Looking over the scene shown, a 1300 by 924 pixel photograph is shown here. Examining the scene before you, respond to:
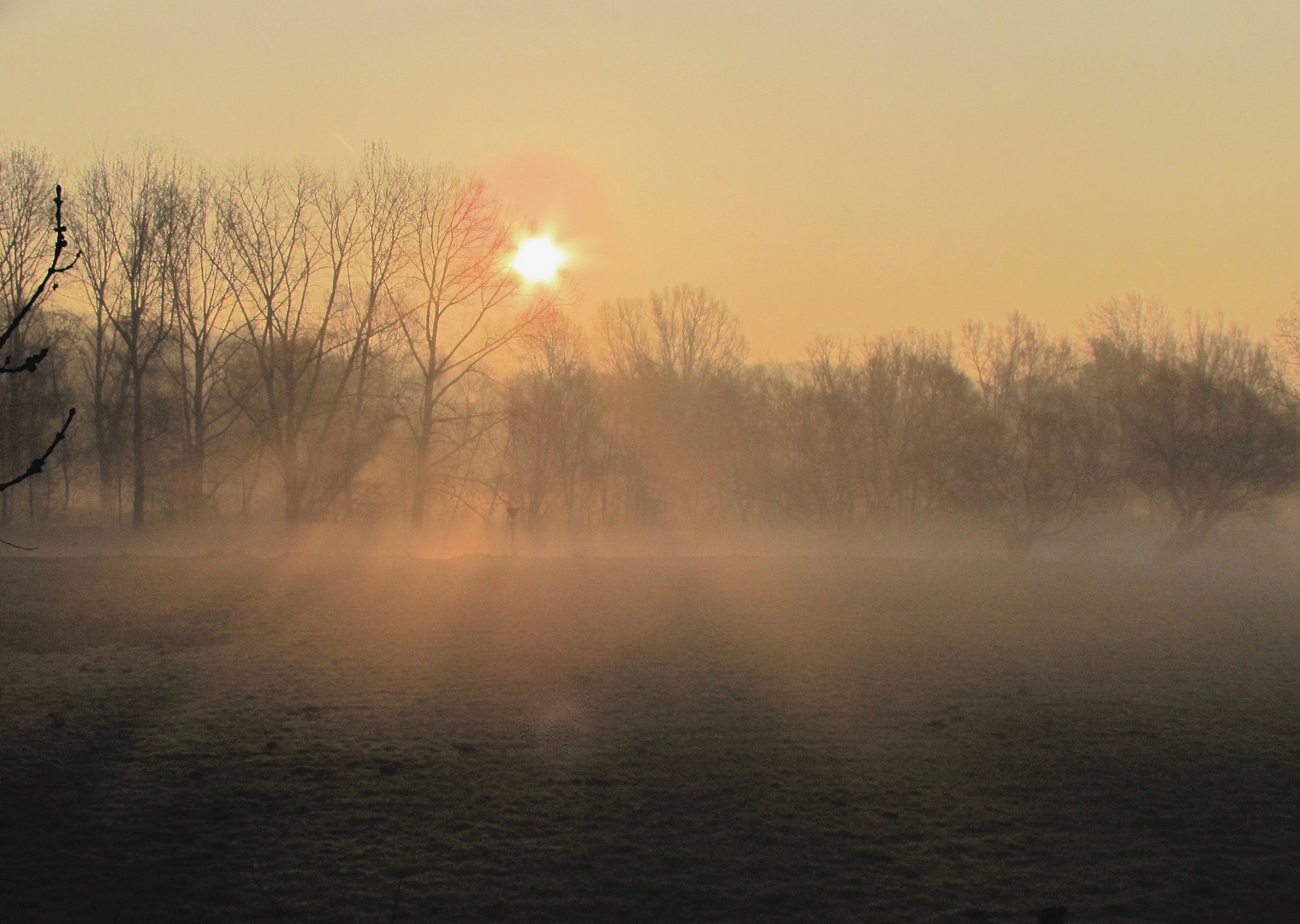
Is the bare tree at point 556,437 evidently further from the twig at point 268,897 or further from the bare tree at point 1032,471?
the twig at point 268,897

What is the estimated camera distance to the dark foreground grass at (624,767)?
21.7ft

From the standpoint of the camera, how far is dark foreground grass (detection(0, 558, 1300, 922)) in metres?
6.62

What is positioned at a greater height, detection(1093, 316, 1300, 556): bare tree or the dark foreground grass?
detection(1093, 316, 1300, 556): bare tree

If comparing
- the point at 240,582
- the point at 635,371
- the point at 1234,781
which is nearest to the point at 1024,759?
the point at 1234,781

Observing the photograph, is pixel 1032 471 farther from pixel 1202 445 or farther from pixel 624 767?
pixel 624 767

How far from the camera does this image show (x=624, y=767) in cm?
947

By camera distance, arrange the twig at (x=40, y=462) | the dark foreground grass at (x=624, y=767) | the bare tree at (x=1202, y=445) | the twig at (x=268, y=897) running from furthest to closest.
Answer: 1. the bare tree at (x=1202, y=445)
2. the dark foreground grass at (x=624, y=767)
3. the twig at (x=268, y=897)
4. the twig at (x=40, y=462)

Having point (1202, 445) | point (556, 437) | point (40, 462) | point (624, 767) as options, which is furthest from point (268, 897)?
point (556, 437)

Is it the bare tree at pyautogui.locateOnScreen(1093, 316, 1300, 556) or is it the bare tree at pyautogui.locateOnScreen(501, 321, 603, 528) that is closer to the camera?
the bare tree at pyautogui.locateOnScreen(1093, 316, 1300, 556)

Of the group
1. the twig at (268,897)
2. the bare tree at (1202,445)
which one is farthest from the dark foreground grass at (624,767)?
the bare tree at (1202,445)

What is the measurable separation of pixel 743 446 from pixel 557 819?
5364 cm

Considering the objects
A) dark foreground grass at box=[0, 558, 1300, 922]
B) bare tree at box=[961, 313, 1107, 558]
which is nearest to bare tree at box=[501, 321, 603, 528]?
bare tree at box=[961, 313, 1107, 558]

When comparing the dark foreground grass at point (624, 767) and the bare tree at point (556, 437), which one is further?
the bare tree at point (556, 437)

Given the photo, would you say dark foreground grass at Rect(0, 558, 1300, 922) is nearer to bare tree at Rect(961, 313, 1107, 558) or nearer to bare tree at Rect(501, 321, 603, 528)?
bare tree at Rect(961, 313, 1107, 558)
